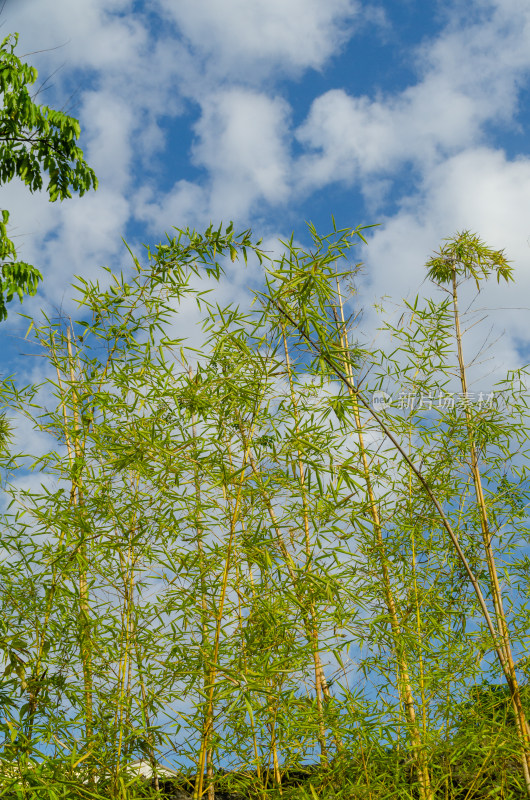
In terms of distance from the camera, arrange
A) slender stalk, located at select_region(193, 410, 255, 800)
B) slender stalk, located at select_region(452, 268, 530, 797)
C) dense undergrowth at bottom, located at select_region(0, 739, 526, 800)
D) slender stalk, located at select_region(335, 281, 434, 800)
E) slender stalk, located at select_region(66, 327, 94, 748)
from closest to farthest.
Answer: dense undergrowth at bottom, located at select_region(0, 739, 526, 800)
slender stalk, located at select_region(193, 410, 255, 800)
slender stalk, located at select_region(66, 327, 94, 748)
slender stalk, located at select_region(335, 281, 434, 800)
slender stalk, located at select_region(452, 268, 530, 797)

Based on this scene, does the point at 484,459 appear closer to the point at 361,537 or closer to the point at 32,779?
the point at 361,537

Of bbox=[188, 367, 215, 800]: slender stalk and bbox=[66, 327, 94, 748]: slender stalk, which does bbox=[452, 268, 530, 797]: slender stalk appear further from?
bbox=[66, 327, 94, 748]: slender stalk

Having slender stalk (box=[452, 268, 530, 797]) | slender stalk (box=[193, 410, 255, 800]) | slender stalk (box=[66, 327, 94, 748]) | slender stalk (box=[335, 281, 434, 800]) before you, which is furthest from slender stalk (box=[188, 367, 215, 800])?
slender stalk (box=[452, 268, 530, 797])

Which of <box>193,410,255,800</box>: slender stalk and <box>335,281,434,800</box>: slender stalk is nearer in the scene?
<box>193,410,255,800</box>: slender stalk

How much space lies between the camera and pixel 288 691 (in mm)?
2281

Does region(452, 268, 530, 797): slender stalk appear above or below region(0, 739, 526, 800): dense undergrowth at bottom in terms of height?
above

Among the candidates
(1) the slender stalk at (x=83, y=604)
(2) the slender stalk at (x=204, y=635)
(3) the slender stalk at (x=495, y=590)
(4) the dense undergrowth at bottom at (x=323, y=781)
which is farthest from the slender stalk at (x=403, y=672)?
(1) the slender stalk at (x=83, y=604)

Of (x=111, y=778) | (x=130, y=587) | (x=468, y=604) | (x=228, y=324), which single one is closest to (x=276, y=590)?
(x=130, y=587)

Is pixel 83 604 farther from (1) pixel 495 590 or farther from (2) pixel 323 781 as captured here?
(1) pixel 495 590

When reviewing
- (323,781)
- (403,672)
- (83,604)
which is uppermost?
(83,604)

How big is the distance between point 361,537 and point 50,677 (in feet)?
4.74

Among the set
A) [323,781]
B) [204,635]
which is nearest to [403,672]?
[323,781]

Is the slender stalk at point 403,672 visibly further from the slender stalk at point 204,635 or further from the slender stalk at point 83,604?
the slender stalk at point 83,604

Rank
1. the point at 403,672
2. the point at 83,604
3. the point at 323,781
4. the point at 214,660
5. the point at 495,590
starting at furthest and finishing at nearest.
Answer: the point at 495,590 → the point at 403,672 → the point at 323,781 → the point at 83,604 → the point at 214,660
